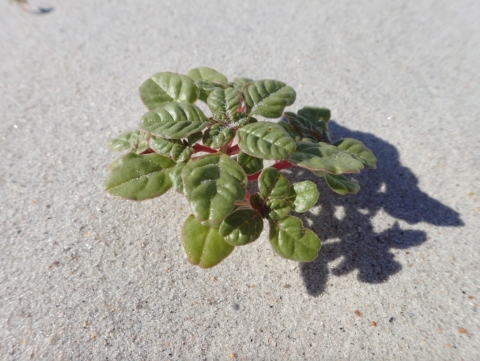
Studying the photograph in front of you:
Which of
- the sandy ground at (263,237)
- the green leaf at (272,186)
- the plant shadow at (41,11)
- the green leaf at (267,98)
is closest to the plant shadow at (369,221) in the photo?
the sandy ground at (263,237)

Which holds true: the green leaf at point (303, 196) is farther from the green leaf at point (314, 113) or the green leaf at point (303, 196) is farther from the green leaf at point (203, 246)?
the green leaf at point (314, 113)

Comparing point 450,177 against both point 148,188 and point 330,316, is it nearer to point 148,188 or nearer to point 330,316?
point 330,316

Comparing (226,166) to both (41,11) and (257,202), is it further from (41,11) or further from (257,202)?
(41,11)

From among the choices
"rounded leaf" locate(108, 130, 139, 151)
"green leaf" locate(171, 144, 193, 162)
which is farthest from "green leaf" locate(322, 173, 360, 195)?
"rounded leaf" locate(108, 130, 139, 151)

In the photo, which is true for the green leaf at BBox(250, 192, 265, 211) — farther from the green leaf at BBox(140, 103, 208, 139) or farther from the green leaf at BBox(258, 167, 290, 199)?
the green leaf at BBox(140, 103, 208, 139)

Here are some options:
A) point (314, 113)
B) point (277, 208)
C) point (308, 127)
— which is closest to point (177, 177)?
point (277, 208)

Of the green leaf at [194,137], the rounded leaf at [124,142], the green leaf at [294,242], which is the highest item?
the green leaf at [194,137]
